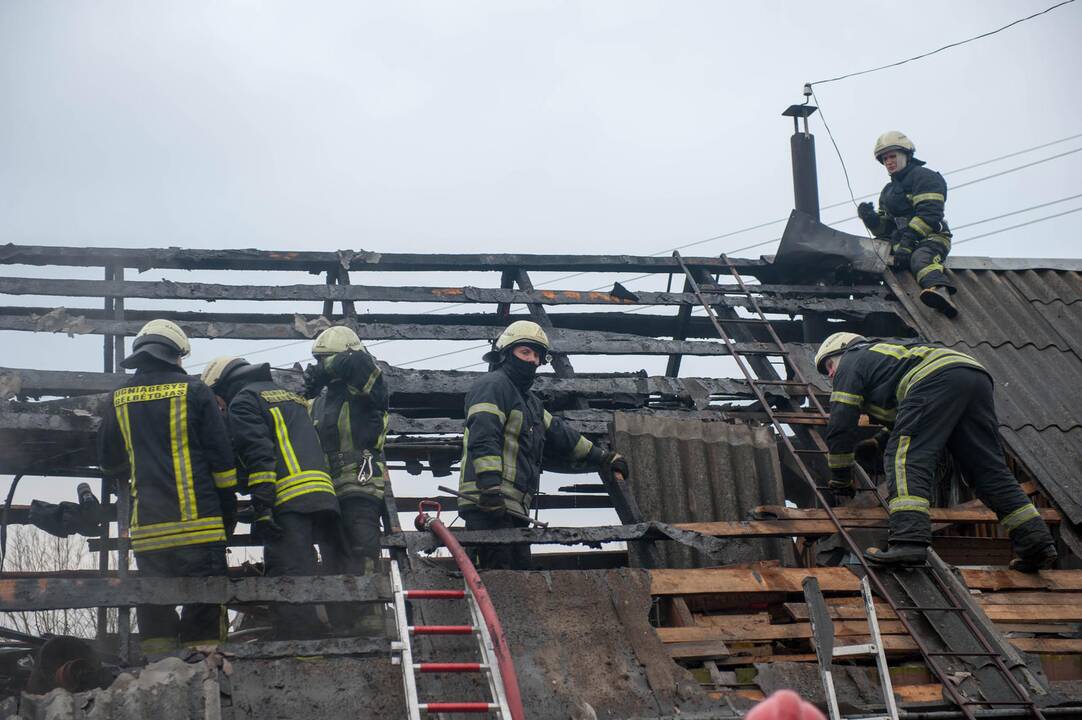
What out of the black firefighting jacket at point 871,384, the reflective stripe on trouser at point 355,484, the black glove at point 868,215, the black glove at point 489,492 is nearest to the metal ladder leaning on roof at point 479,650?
the black glove at point 489,492

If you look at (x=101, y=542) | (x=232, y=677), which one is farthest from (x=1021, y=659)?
(x=101, y=542)

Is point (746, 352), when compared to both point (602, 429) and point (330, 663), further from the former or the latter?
point (330, 663)

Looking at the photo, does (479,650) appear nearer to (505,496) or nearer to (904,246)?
(505,496)

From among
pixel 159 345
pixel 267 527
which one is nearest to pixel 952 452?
pixel 267 527

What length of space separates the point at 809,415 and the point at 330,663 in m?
4.87

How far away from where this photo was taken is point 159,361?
286 inches

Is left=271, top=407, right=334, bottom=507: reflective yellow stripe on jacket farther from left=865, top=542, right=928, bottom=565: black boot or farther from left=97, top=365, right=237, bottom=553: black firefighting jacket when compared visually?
left=865, top=542, right=928, bottom=565: black boot

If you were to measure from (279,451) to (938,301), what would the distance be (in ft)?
20.8

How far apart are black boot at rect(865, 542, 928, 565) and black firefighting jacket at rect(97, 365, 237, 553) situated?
3.98 m

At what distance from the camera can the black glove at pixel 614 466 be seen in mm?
8633

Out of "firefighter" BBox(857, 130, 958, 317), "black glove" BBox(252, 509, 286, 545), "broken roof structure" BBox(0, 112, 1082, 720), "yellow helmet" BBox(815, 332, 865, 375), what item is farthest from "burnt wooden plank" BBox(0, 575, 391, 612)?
"firefighter" BBox(857, 130, 958, 317)

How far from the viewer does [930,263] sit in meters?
11.2

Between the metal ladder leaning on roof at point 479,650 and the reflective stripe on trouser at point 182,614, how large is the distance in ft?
3.64

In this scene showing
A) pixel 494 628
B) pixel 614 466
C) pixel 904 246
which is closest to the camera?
pixel 494 628
